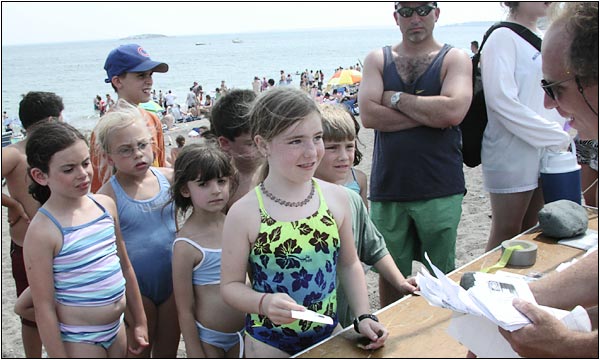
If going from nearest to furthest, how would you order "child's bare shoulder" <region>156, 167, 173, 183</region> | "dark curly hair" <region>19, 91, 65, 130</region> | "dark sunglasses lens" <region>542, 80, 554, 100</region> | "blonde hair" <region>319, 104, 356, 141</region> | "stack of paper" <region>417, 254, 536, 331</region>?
"stack of paper" <region>417, 254, 536, 331</region>, "dark sunglasses lens" <region>542, 80, 554, 100</region>, "blonde hair" <region>319, 104, 356, 141</region>, "child's bare shoulder" <region>156, 167, 173, 183</region>, "dark curly hair" <region>19, 91, 65, 130</region>

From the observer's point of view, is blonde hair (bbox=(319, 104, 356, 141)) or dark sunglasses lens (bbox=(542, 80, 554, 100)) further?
blonde hair (bbox=(319, 104, 356, 141))

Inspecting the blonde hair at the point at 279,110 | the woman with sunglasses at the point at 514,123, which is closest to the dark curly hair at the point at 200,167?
the blonde hair at the point at 279,110

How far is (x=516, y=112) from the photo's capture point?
3035 millimetres

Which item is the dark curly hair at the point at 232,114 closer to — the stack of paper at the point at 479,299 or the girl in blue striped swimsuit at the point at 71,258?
the girl in blue striped swimsuit at the point at 71,258

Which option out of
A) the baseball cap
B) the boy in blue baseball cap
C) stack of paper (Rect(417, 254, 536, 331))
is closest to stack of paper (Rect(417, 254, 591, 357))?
stack of paper (Rect(417, 254, 536, 331))

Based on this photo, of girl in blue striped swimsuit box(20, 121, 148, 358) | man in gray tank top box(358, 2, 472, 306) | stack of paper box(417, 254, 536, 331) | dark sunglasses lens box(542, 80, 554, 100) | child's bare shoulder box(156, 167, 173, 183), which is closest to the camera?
stack of paper box(417, 254, 536, 331)

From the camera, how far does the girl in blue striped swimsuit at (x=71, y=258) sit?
2105mm

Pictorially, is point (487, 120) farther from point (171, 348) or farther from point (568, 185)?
point (171, 348)

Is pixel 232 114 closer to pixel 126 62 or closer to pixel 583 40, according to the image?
pixel 126 62

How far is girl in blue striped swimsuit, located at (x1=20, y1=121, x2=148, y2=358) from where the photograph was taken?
2105 mm

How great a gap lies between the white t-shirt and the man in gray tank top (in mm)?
262

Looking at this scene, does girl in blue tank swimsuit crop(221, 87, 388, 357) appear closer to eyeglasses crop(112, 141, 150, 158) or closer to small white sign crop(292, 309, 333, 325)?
small white sign crop(292, 309, 333, 325)

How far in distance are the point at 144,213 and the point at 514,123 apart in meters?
2.09

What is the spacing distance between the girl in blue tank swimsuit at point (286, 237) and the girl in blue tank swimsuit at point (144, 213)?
823mm
